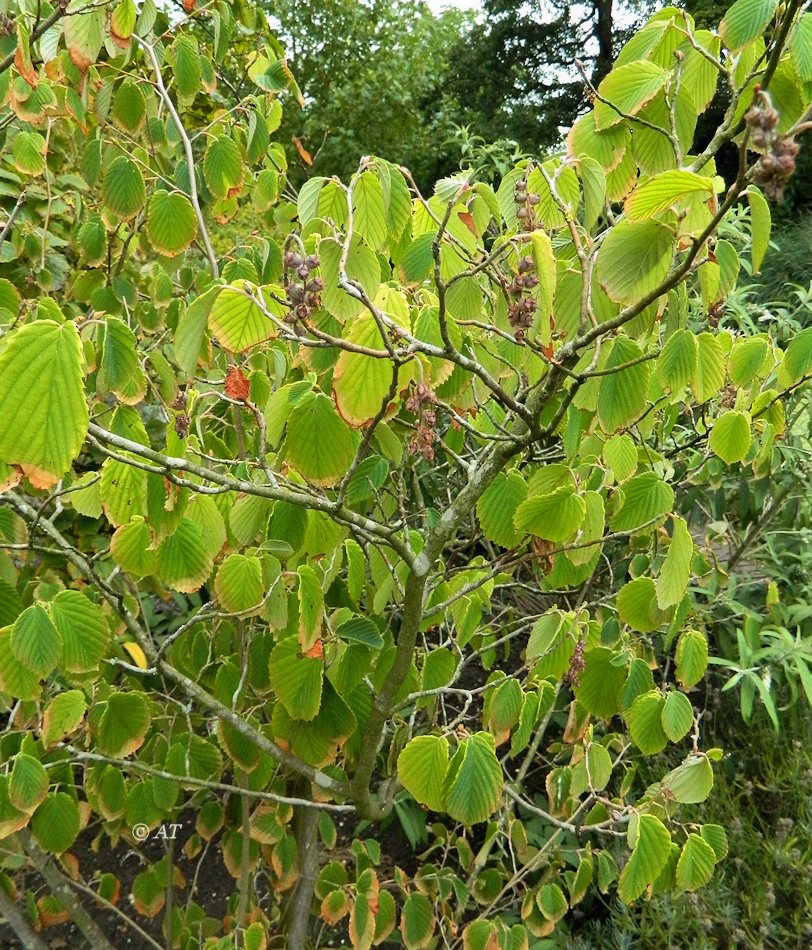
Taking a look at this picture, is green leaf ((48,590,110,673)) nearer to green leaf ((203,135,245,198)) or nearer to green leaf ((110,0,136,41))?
green leaf ((203,135,245,198))

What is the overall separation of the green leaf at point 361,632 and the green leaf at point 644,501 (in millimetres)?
414

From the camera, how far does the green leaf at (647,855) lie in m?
1.05

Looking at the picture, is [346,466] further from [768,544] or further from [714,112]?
[714,112]

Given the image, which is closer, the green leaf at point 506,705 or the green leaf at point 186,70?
the green leaf at point 506,705

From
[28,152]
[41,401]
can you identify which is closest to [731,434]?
[41,401]

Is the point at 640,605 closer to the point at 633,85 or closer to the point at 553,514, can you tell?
the point at 553,514

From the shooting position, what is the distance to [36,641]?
0.91 m

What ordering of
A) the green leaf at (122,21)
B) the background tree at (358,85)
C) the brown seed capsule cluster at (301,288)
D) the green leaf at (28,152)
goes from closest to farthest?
1. the brown seed capsule cluster at (301,288)
2. the green leaf at (122,21)
3. the green leaf at (28,152)
4. the background tree at (358,85)

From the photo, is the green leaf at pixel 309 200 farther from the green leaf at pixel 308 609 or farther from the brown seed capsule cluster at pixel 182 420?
the green leaf at pixel 308 609

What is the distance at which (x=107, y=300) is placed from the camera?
1.70 meters

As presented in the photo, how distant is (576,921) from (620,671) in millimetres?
1238

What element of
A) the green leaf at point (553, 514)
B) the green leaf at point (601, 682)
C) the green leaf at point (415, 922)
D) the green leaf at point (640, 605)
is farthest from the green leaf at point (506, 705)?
the green leaf at point (415, 922)

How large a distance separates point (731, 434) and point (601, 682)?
0.44 m

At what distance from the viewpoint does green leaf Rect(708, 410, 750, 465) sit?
3.76ft
